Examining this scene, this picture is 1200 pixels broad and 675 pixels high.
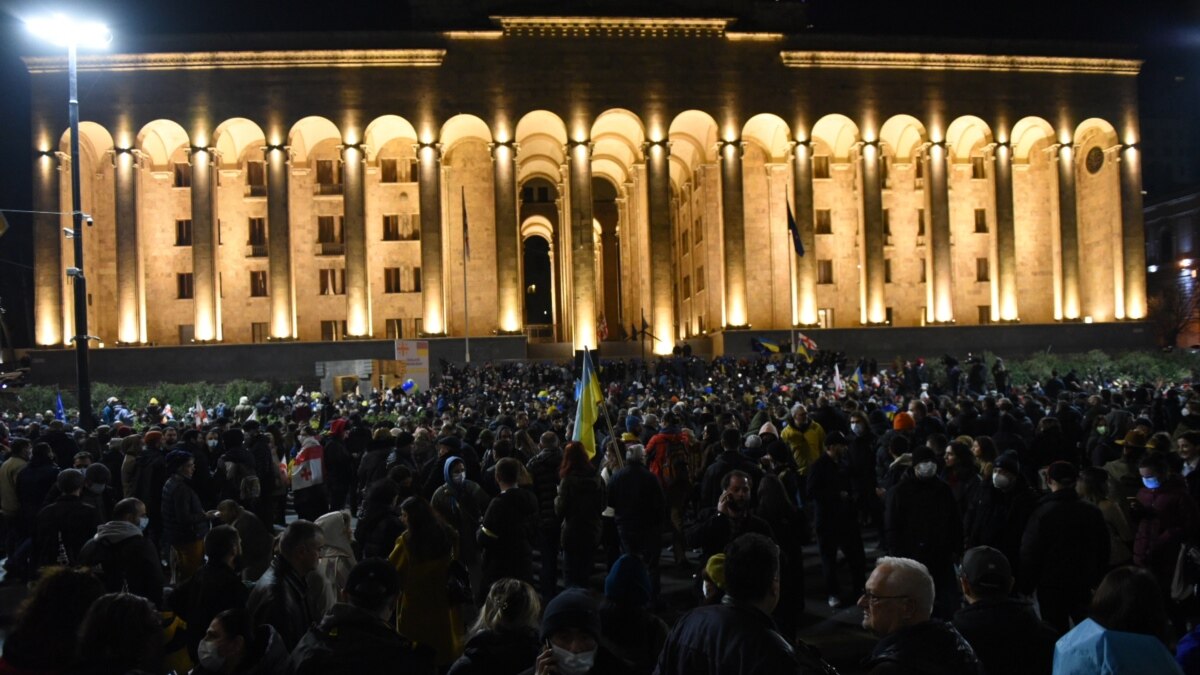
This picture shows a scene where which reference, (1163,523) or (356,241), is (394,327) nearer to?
(356,241)

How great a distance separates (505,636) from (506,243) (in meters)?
40.9

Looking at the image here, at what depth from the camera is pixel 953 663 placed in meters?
3.73

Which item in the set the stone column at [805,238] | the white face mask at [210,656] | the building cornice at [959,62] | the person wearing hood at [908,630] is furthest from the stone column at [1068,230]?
the white face mask at [210,656]

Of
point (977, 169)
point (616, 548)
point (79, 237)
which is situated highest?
point (977, 169)

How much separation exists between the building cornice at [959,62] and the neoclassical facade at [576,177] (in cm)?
11

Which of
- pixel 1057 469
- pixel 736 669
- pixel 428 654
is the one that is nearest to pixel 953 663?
pixel 736 669

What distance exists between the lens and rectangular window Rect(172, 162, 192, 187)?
47.2m

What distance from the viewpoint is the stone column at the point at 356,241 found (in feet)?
144

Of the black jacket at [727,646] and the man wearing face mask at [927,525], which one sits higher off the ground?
the black jacket at [727,646]

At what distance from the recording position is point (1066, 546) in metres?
7.07

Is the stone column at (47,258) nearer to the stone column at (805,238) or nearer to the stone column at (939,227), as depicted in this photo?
the stone column at (805,238)

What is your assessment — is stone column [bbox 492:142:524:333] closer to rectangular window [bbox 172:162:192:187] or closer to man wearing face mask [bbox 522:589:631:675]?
rectangular window [bbox 172:162:192:187]

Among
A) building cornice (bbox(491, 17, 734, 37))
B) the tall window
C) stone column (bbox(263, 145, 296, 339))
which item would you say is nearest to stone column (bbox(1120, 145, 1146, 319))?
the tall window

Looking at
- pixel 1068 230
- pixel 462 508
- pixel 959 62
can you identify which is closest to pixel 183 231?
pixel 959 62
